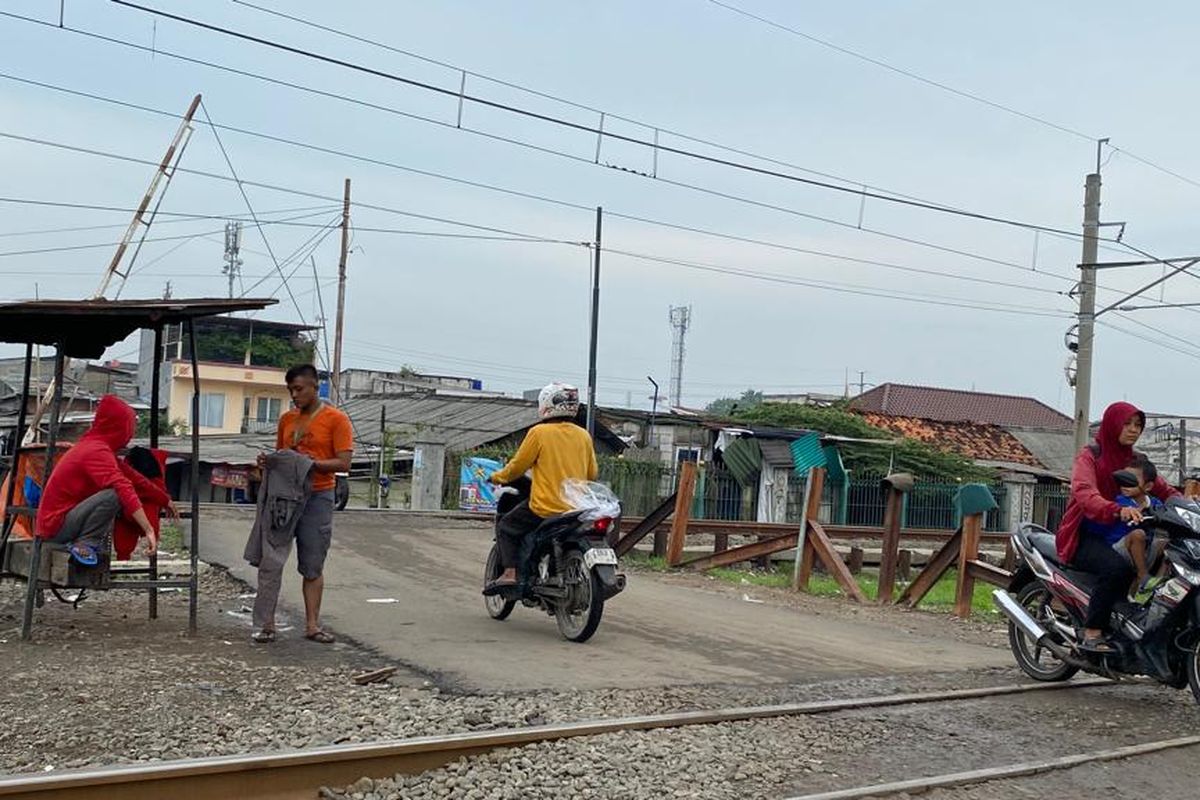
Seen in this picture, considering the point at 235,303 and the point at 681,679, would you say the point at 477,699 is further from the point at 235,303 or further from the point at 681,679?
the point at 235,303

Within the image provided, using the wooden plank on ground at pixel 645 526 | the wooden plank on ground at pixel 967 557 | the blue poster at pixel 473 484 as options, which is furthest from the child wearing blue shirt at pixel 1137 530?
the blue poster at pixel 473 484

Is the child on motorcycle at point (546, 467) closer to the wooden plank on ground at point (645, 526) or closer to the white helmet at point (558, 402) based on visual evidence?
the white helmet at point (558, 402)

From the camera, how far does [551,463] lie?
895cm

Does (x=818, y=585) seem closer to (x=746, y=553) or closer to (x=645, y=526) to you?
(x=746, y=553)

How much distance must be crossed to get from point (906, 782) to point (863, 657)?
356 cm

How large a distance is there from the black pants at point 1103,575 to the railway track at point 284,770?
118 inches

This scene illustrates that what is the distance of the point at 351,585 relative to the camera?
37.4ft

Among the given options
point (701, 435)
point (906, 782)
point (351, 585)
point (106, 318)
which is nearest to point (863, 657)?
point (906, 782)

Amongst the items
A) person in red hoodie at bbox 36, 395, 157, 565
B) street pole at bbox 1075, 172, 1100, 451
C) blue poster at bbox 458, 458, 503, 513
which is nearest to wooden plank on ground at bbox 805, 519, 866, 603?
person in red hoodie at bbox 36, 395, 157, 565

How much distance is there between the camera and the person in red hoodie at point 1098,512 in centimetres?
752

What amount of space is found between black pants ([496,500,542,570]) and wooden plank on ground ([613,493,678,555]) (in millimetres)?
6949

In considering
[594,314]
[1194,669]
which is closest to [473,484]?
[594,314]

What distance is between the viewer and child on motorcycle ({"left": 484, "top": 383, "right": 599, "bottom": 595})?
29.3ft

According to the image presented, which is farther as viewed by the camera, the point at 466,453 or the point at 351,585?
the point at 466,453
